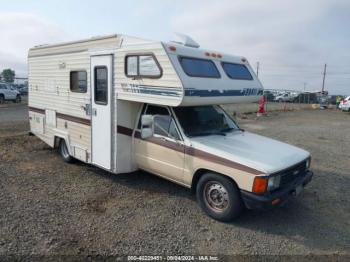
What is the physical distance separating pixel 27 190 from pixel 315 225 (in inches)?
192

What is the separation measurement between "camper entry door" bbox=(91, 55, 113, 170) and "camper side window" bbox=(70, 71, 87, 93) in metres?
0.36

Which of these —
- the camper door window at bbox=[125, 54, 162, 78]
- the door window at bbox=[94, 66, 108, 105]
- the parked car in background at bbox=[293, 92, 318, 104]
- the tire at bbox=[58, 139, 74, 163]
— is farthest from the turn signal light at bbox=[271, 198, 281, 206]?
the parked car in background at bbox=[293, 92, 318, 104]

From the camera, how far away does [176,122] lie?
5250 mm

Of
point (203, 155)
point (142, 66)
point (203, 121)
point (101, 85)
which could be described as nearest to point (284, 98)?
point (203, 121)

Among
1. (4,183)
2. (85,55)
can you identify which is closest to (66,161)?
(4,183)

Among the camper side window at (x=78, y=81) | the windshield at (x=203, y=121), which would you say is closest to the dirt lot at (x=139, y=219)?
the windshield at (x=203, y=121)

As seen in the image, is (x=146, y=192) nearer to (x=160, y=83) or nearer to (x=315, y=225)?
(x=160, y=83)

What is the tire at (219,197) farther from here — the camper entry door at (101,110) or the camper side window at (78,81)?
the camper side window at (78,81)

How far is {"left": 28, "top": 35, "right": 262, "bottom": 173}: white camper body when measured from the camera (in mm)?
4832

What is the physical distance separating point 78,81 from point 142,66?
2.19 metres

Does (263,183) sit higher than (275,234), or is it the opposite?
(263,183)

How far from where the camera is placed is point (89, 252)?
385 cm

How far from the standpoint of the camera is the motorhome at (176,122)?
458 centimetres

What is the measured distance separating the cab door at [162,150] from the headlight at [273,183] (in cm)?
142
